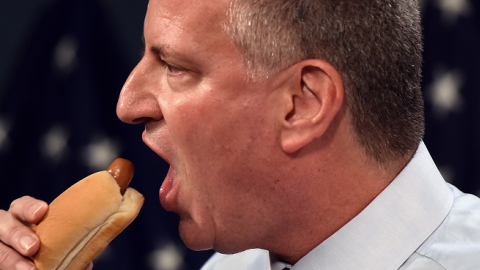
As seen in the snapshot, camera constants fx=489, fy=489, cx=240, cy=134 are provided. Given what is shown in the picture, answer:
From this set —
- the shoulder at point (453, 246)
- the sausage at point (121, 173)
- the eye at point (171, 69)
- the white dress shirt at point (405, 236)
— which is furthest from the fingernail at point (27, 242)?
the shoulder at point (453, 246)

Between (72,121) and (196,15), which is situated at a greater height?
(196,15)

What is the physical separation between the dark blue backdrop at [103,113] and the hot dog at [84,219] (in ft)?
3.02

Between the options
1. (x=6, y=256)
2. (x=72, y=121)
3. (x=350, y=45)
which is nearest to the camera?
(x=350, y=45)

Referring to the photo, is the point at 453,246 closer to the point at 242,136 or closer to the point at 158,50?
the point at 242,136

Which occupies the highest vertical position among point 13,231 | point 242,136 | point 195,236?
point 242,136

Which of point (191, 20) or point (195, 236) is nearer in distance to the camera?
point (191, 20)

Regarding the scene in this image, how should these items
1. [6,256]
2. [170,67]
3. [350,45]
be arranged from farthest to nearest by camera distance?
[6,256] → [170,67] → [350,45]

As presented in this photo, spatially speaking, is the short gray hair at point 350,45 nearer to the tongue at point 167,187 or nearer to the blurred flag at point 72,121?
the tongue at point 167,187

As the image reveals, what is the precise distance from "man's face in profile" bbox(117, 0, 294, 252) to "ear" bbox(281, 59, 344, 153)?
0.12ft

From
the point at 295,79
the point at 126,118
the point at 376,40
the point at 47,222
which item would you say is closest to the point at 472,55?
the point at 376,40

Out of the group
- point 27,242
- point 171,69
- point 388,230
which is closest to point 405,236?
point 388,230

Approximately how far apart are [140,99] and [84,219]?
31 cm

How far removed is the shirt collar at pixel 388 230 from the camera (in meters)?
1.06

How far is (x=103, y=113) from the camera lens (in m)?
2.10
